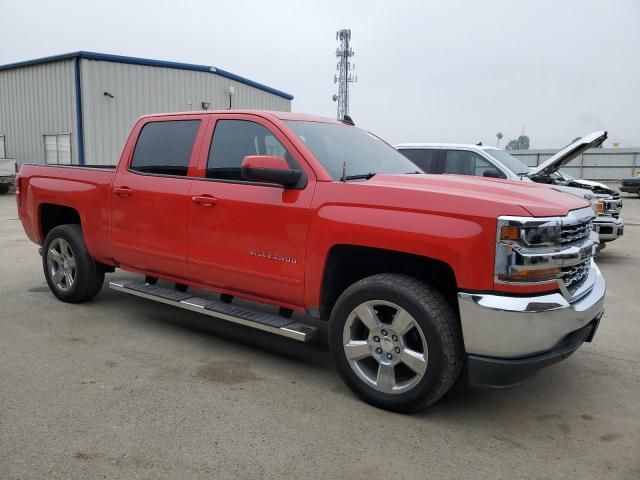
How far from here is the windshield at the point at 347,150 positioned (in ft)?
13.0

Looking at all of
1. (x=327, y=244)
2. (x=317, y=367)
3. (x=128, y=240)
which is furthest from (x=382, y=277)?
(x=128, y=240)

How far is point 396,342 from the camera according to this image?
3348 mm

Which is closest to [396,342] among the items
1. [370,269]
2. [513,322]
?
[370,269]

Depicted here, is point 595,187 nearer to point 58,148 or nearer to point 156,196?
point 156,196

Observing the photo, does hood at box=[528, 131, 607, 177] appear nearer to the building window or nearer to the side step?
the side step

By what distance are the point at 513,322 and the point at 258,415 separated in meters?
1.59

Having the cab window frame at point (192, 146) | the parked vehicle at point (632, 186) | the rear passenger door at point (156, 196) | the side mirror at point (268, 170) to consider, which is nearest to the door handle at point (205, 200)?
the rear passenger door at point (156, 196)

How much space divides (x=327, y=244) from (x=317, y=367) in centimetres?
110

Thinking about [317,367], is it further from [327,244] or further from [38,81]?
[38,81]

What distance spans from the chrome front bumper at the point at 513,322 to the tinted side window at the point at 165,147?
263cm

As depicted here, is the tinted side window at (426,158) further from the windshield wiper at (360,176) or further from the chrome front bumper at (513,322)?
the chrome front bumper at (513,322)

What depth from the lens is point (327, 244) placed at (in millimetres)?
3557

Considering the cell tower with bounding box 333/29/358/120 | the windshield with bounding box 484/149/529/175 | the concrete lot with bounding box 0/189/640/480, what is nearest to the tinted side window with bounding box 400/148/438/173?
the windshield with bounding box 484/149/529/175

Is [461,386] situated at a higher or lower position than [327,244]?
lower
